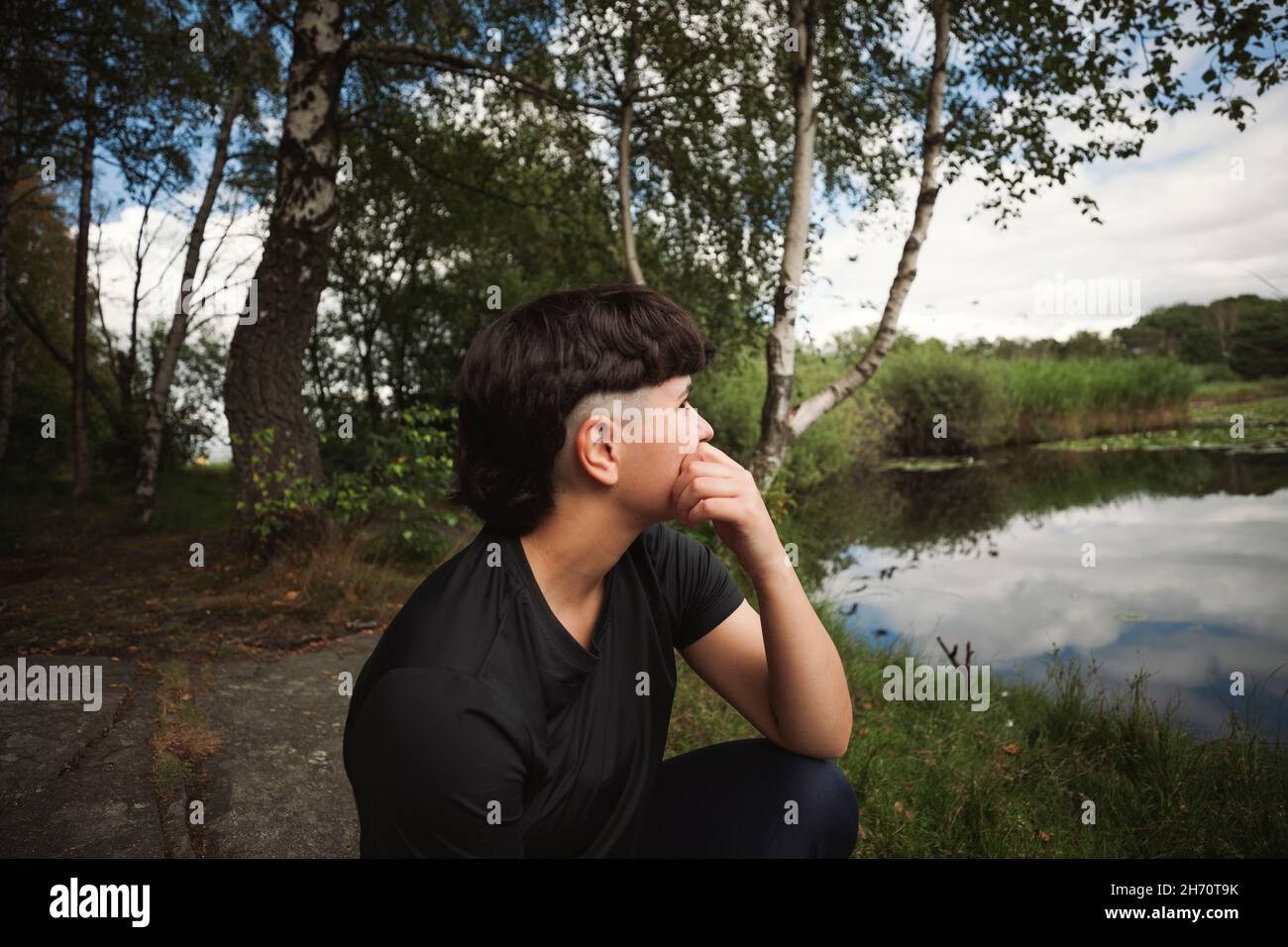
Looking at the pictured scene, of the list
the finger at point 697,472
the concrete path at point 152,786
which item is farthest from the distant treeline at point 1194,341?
the concrete path at point 152,786

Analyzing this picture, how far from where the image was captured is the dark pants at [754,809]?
172 centimetres

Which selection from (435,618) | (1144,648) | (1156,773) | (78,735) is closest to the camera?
(435,618)

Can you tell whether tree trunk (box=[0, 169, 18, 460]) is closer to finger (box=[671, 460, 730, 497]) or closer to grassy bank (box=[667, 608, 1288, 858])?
grassy bank (box=[667, 608, 1288, 858])

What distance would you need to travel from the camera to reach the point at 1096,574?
24.9 feet

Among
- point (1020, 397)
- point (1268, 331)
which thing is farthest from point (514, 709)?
point (1020, 397)

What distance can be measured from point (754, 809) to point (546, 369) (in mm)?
1088

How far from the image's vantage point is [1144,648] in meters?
5.66

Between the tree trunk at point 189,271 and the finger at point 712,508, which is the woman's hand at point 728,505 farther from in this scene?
the tree trunk at point 189,271

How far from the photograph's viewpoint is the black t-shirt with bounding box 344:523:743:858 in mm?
1228

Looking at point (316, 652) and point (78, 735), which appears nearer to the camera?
point (78, 735)
